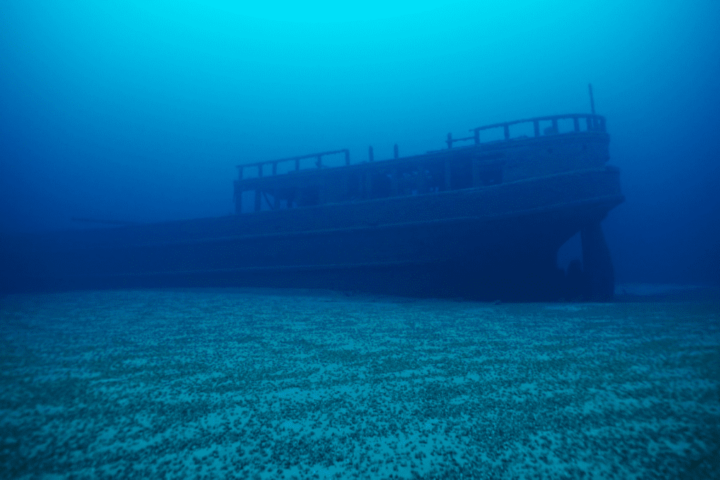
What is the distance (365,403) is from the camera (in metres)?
2.04

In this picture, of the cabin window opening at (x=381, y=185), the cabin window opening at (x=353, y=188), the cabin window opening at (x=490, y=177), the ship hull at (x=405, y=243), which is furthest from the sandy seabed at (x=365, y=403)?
the cabin window opening at (x=381, y=185)

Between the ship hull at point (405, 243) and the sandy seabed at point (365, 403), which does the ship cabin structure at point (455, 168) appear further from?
the sandy seabed at point (365, 403)

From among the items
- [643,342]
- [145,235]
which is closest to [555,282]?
[643,342]

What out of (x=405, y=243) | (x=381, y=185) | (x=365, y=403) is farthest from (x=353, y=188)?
(x=365, y=403)

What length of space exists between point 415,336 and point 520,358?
3.81 feet

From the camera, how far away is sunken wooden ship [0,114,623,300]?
8562 millimetres

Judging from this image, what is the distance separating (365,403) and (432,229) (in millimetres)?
7327

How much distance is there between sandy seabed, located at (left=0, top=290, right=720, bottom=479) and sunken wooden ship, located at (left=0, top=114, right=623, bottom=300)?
16.0 feet

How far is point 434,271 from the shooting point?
880 cm

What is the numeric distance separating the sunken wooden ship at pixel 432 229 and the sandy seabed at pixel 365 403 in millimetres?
4887

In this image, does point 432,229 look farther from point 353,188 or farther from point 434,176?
point 353,188

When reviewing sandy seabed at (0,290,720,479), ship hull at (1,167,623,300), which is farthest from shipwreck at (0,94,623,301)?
sandy seabed at (0,290,720,479)

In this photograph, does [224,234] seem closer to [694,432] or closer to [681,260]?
[694,432]

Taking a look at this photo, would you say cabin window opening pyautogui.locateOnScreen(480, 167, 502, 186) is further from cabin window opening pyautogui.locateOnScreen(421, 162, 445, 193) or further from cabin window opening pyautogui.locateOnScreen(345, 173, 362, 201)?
cabin window opening pyautogui.locateOnScreen(345, 173, 362, 201)
